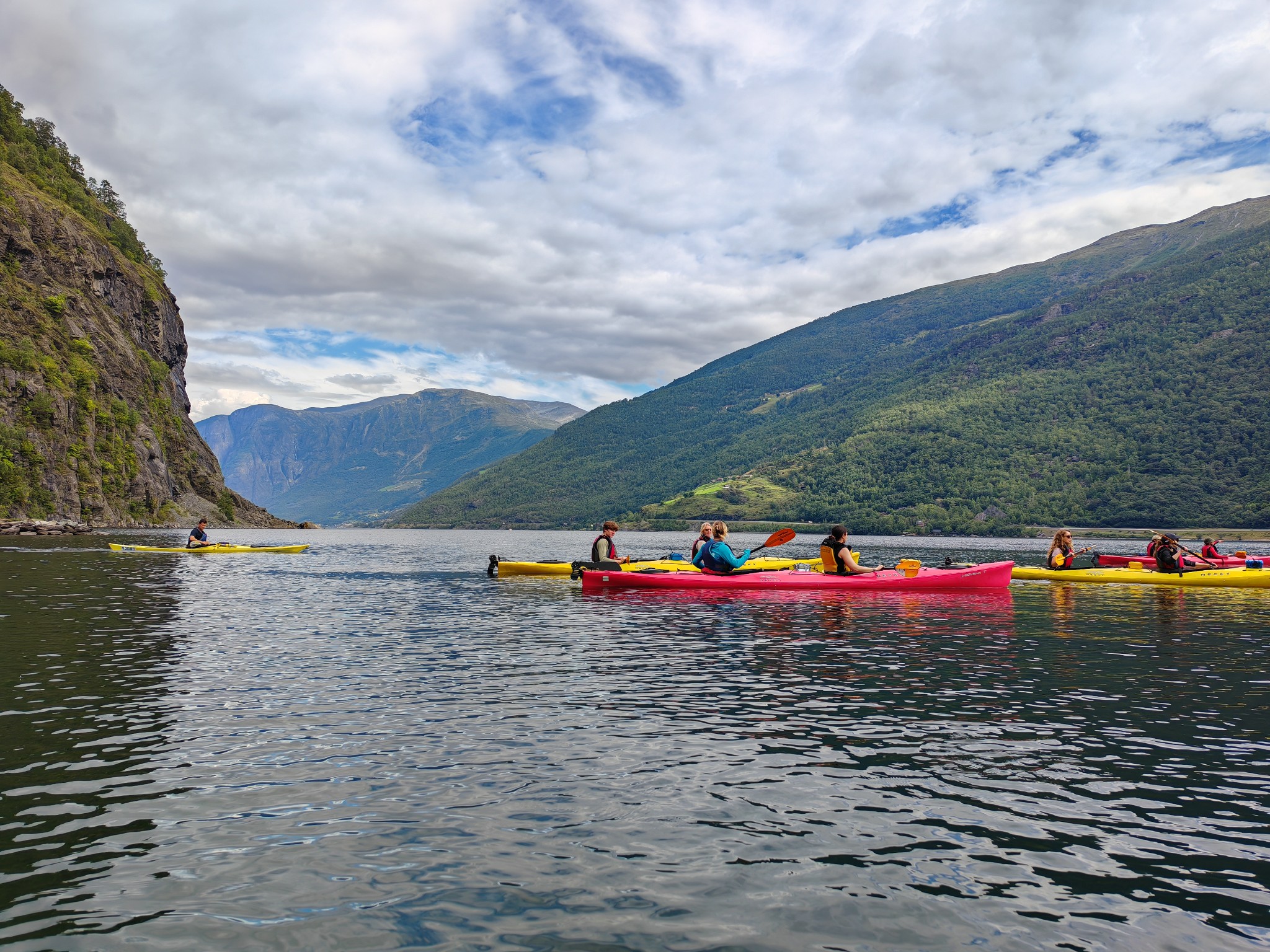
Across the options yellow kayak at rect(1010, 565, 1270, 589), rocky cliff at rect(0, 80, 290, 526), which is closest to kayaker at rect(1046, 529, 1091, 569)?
yellow kayak at rect(1010, 565, 1270, 589)

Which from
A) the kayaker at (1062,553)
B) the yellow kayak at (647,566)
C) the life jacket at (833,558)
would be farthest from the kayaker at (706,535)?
the kayaker at (1062,553)

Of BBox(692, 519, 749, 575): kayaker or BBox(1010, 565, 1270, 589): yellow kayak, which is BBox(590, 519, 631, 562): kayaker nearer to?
BBox(692, 519, 749, 575): kayaker

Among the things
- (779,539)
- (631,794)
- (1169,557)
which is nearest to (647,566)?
(779,539)

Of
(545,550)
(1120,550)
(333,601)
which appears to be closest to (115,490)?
(545,550)

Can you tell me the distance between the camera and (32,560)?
Answer: 142 feet

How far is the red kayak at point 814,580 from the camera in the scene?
101 feet

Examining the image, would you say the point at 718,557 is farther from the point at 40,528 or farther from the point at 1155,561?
the point at 40,528

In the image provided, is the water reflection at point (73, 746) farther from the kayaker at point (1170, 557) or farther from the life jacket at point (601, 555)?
the kayaker at point (1170, 557)

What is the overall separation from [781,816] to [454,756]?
4221 millimetres

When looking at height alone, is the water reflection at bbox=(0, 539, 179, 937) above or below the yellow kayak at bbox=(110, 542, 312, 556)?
below

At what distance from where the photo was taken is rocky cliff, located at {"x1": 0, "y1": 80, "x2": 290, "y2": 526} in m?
86.7

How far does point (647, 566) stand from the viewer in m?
34.6

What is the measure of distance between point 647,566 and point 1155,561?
1015 inches

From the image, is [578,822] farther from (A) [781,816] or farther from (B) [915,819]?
(B) [915,819]
